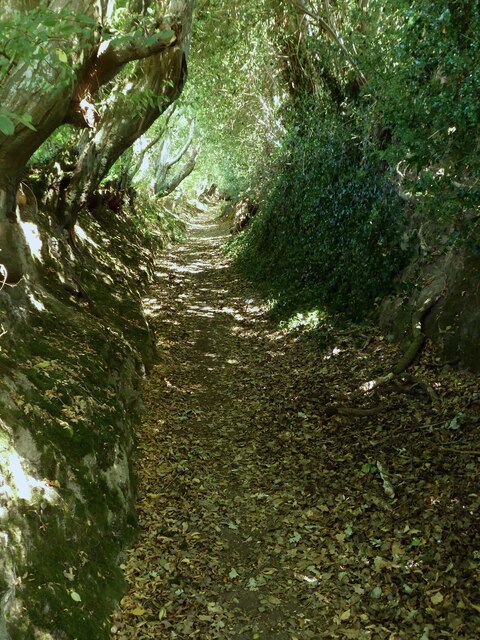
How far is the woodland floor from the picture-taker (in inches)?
173

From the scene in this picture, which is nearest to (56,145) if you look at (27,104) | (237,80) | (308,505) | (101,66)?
(101,66)

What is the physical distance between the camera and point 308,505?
19.0 ft

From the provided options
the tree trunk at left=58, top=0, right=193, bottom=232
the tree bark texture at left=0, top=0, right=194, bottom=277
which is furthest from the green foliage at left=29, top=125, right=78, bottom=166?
the tree bark texture at left=0, top=0, right=194, bottom=277

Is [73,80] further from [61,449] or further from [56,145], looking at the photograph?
[56,145]

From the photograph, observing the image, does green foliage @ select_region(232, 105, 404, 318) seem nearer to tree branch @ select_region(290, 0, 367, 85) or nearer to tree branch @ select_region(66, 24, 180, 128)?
tree branch @ select_region(290, 0, 367, 85)

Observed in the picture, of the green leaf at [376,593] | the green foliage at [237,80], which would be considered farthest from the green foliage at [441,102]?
the green foliage at [237,80]

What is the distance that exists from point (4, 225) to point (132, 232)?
11505mm

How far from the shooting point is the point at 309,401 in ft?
26.2

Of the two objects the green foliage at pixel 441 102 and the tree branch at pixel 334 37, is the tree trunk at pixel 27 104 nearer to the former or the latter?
the green foliage at pixel 441 102

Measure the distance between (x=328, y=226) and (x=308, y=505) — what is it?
307 inches

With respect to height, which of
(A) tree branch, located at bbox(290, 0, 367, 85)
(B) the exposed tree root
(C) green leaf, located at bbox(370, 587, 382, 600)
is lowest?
(C) green leaf, located at bbox(370, 587, 382, 600)

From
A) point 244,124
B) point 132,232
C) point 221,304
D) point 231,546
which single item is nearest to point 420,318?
point 231,546

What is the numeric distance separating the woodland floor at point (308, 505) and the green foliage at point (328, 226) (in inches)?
67.8

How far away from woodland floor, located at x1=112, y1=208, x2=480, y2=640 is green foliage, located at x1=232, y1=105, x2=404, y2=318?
172cm
